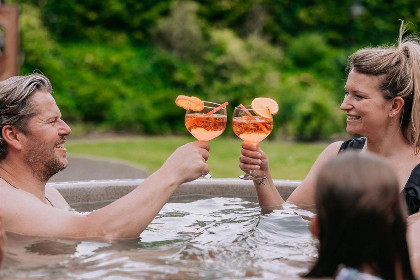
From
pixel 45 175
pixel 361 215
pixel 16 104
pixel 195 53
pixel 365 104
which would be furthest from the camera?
pixel 195 53

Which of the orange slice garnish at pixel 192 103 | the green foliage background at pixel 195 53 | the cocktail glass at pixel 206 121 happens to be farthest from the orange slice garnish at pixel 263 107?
the green foliage background at pixel 195 53

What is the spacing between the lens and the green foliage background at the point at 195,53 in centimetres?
1420

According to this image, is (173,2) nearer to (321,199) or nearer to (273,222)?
(273,222)

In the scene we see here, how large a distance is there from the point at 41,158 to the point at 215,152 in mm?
8547

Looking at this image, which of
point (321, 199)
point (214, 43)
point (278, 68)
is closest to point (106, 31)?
point (214, 43)

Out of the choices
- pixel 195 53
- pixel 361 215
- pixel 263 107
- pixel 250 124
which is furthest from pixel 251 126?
pixel 195 53

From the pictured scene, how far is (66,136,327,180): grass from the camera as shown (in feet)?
32.9

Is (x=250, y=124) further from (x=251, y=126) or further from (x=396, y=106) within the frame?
(x=396, y=106)

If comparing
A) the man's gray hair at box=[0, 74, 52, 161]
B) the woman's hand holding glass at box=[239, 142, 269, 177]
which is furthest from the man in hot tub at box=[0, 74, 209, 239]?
the woman's hand holding glass at box=[239, 142, 269, 177]

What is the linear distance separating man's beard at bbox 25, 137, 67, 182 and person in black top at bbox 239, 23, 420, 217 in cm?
101

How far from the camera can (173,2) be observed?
1745cm

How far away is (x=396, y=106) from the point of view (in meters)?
3.56

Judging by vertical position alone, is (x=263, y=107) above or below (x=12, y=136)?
above

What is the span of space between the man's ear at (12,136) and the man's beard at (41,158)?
66 millimetres
